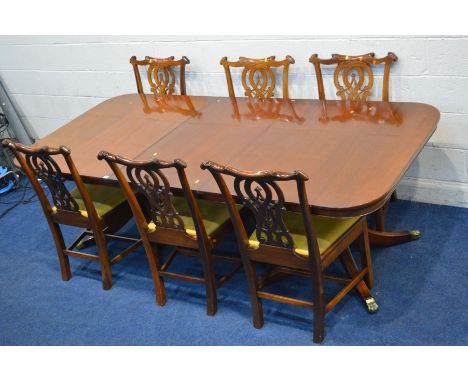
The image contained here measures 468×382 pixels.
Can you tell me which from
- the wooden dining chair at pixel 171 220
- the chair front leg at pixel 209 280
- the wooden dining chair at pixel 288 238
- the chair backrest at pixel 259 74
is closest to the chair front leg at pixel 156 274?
the wooden dining chair at pixel 171 220

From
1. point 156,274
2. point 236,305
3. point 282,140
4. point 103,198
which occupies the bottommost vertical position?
point 236,305

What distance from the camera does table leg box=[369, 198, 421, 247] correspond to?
3.22 meters

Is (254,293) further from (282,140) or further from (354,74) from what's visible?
(354,74)

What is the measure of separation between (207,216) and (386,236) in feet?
3.16

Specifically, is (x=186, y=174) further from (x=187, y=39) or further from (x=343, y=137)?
(x=187, y=39)

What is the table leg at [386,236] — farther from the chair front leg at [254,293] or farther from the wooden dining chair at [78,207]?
the wooden dining chair at [78,207]

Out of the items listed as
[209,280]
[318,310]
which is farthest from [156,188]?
[318,310]

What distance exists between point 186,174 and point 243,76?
3.58 ft

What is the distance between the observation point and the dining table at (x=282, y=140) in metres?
2.51

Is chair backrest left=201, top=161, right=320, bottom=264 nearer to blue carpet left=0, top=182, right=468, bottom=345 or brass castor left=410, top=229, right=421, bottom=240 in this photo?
blue carpet left=0, top=182, right=468, bottom=345

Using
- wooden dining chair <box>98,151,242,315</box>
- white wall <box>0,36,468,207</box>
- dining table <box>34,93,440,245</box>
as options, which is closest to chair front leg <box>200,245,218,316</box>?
wooden dining chair <box>98,151,242,315</box>

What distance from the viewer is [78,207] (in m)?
3.18

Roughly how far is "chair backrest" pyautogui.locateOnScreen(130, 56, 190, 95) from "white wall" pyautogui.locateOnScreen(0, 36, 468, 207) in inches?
3.8
